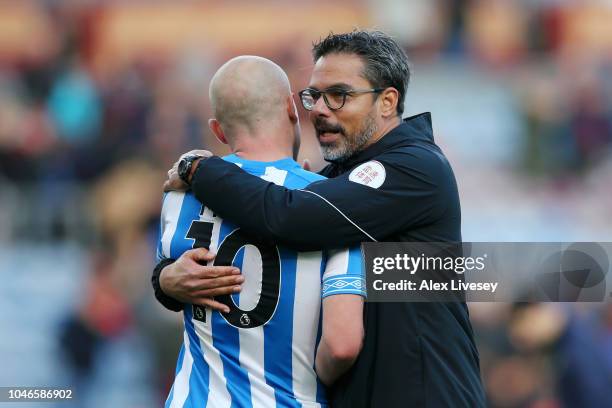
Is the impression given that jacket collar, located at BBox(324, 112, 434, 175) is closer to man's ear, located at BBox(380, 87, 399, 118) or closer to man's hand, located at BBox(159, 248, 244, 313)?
man's ear, located at BBox(380, 87, 399, 118)

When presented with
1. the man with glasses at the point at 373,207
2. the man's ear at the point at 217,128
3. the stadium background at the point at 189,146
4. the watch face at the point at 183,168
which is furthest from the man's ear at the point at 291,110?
the stadium background at the point at 189,146

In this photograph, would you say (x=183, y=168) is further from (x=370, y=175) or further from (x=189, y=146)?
(x=189, y=146)

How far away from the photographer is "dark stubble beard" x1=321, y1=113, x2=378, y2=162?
314cm

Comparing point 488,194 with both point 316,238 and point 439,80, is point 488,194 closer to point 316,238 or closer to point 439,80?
point 439,80

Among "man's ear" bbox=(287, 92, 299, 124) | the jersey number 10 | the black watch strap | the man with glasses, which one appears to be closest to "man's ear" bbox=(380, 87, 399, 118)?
the man with glasses

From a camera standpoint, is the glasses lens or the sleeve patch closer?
the sleeve patch

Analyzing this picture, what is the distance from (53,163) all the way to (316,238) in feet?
21.3

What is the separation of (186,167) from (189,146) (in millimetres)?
5846

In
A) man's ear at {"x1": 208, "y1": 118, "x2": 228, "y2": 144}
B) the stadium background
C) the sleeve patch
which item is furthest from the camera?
the stadium background

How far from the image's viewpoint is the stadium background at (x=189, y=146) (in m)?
7.68

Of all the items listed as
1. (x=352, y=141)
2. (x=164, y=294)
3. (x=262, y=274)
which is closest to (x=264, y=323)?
(x=262, y=274)

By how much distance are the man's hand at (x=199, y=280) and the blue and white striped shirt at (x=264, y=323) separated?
3 cm

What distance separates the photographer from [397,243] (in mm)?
3014

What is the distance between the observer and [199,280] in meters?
2.91
